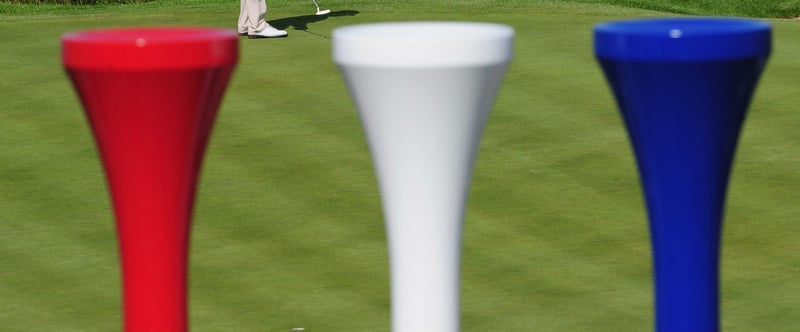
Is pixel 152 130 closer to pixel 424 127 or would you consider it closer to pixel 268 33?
pixel 424 127

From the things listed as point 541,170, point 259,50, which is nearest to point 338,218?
point 541,170

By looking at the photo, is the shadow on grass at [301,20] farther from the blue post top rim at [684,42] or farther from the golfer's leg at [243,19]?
the blue post top rim at [684,42]

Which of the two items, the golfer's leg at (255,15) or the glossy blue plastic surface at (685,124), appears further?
the golfer's leg at (255,15)

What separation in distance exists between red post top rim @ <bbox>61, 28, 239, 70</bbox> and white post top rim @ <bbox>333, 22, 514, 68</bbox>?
37 cm

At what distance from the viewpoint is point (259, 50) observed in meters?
13.6

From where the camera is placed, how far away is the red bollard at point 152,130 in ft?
18.4

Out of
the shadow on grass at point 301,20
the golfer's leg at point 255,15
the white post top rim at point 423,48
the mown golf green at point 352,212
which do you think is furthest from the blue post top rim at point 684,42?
the shadow on grass at point 301,20

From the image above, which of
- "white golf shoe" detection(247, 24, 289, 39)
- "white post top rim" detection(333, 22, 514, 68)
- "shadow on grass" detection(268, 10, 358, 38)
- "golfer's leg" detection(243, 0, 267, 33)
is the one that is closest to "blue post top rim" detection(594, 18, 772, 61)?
"white post top rim" detection(333, 22, 514, 68)

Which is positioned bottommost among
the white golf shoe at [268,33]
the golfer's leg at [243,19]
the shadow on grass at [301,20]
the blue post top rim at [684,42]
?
the shadow on grass at [301,20]

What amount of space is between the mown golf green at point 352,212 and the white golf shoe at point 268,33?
0.96 metres

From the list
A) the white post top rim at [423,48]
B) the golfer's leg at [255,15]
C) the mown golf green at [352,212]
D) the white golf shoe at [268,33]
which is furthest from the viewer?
the golfer's leg at [255,15]

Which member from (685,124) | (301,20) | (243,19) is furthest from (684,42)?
(301,20)

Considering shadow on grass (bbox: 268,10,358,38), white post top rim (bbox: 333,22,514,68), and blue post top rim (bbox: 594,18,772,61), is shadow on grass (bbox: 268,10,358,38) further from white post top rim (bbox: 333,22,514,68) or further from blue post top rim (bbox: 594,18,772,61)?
blue post top rim (bbox: 594,18,772,61)

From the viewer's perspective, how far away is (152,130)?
570 centimetres
